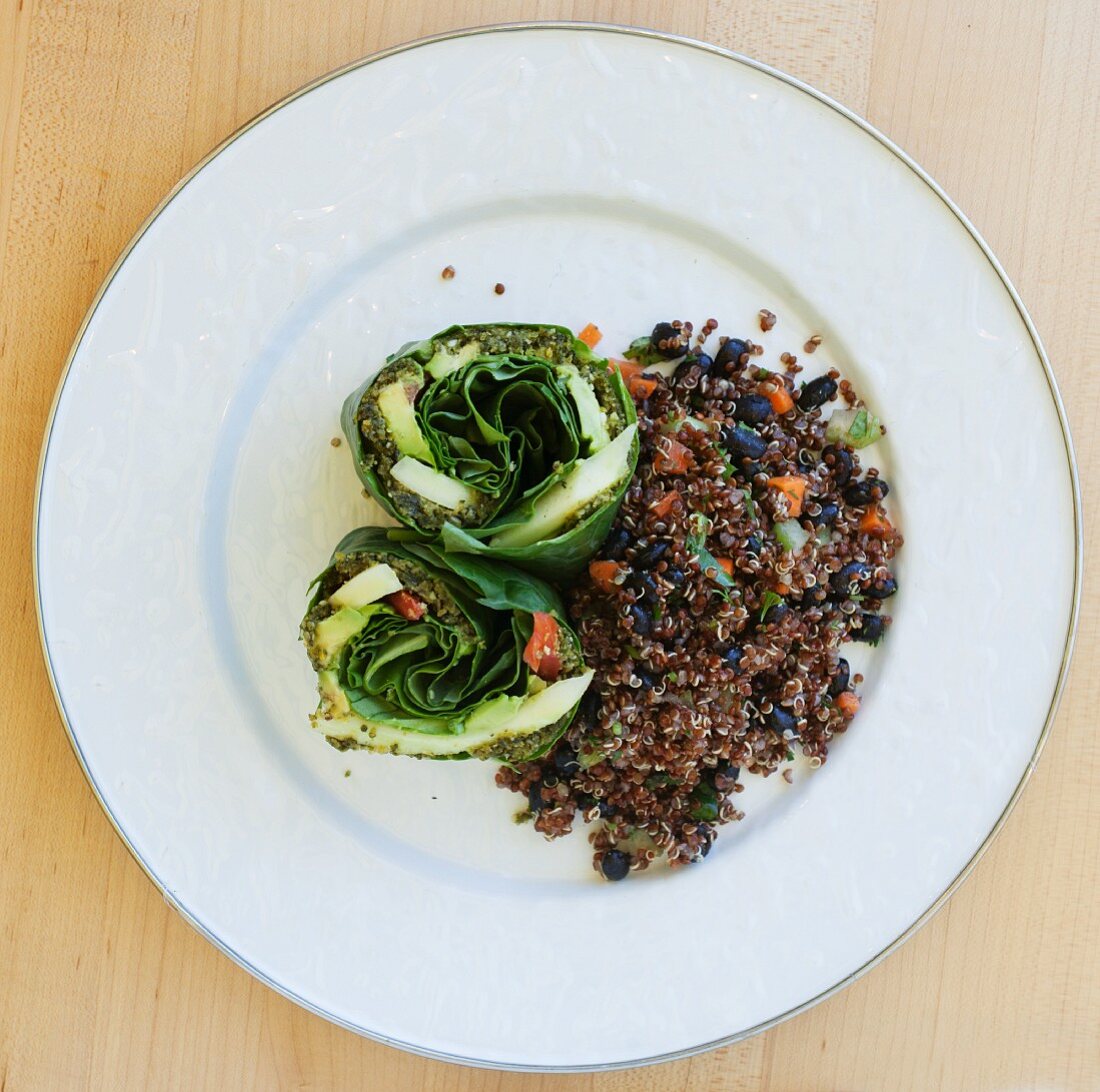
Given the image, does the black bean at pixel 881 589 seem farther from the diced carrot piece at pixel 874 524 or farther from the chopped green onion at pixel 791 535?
the chopped green onion at pixel 791 535

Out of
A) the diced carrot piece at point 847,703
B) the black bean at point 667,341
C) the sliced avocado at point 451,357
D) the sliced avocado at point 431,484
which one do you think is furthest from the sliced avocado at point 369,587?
the diced carrot piece at point 847,703

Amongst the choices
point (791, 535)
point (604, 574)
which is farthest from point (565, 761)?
point (791, 535)

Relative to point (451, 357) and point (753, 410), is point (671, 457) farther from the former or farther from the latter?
point (451, 357)

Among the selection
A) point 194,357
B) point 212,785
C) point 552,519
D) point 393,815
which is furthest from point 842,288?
point 212,785

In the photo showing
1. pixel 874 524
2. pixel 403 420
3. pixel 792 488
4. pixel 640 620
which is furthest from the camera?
pixel 874 524

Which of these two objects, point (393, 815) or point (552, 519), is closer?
point (552, 519)

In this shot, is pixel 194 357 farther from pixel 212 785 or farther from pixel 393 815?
pixel 393 815
